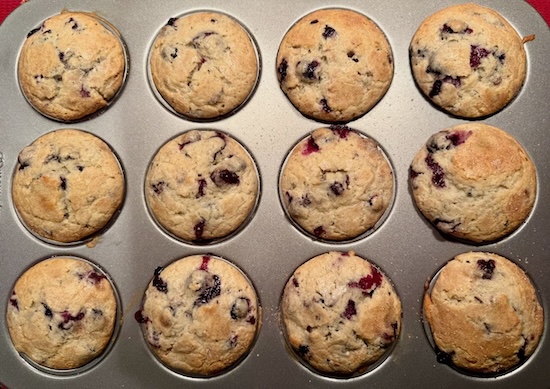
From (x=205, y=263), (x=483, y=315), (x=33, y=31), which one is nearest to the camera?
(x=483, y=315)

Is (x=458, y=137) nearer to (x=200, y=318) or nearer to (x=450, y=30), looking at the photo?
(x=450, y=30)

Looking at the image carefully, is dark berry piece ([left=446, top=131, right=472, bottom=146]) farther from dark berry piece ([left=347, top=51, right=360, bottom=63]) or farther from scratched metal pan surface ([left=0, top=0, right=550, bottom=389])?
dark berry piece ([left=347, top=51, right=360, bottom=63])

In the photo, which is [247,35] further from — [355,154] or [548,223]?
[548,223]

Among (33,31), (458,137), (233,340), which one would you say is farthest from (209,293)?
(33,31)

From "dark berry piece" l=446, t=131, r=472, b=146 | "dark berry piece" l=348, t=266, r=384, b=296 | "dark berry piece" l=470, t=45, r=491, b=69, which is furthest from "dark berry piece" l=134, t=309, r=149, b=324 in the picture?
"dark berry piece" l=470, t=45, r=491, b=69

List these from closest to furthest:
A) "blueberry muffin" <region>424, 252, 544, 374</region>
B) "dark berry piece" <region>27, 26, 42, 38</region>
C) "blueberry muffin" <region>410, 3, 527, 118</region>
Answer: "blueberry muffin" <region>424, 252, 544, 374</region> → "blueberry muffin" <region>410, 3, 527, 118</region> → "dark berry piece" <region>27, 26, 42, 38</region>

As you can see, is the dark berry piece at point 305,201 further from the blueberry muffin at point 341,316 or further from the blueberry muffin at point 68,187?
the blueberry muffin at point 68,187
